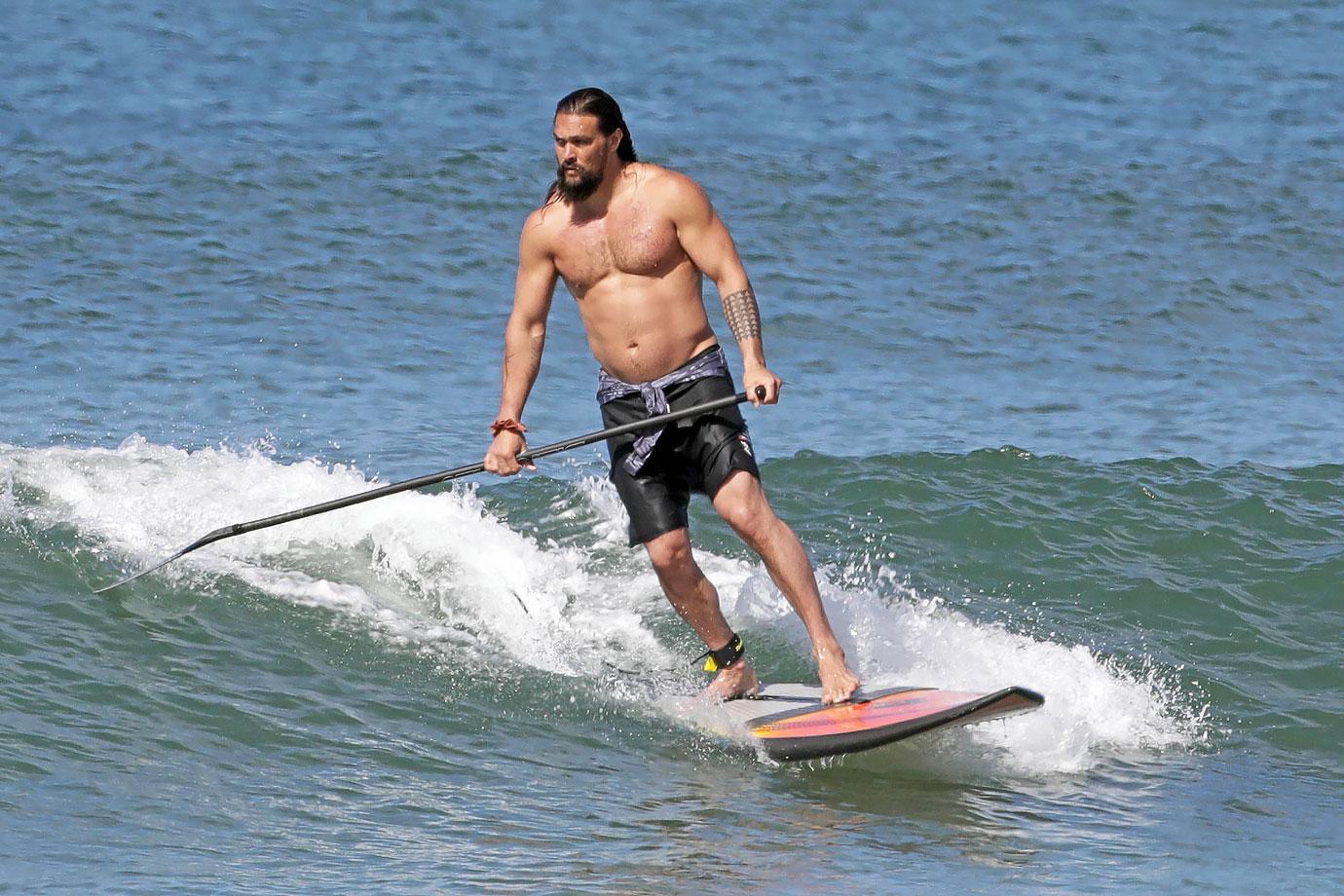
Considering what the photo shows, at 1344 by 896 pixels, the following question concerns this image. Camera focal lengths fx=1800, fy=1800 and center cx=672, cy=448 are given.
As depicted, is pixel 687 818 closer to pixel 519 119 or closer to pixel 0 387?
pixel 0 387

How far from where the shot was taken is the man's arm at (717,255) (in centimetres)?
636

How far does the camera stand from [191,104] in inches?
723

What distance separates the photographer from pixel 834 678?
6.57m

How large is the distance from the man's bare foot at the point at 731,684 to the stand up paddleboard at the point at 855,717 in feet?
0.29

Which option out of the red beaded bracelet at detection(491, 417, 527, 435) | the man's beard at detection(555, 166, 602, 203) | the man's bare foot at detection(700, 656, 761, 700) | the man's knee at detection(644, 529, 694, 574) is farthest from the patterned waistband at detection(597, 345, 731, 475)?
the man's bare foot at detection(700, 656, 761, 700)

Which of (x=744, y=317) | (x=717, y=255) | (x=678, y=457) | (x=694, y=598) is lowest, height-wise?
(x=694, y=598)

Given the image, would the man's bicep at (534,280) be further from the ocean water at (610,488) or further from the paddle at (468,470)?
the ocean water at (610,488)

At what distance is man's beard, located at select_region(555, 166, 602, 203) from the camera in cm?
631

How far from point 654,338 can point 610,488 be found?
3.27m

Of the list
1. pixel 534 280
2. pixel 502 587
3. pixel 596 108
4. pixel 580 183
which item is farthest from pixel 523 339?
pixel 502 587

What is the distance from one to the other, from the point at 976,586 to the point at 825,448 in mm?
2097

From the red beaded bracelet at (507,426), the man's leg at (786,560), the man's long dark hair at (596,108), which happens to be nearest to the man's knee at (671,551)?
the man's leg at (786,560)

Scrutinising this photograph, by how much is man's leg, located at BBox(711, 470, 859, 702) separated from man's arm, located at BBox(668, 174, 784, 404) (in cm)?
42

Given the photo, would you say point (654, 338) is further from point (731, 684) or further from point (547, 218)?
point (731, 684)
